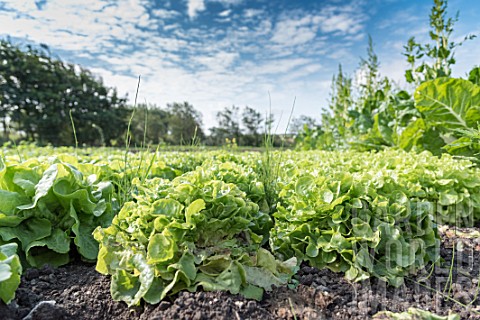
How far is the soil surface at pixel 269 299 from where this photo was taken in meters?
1.39

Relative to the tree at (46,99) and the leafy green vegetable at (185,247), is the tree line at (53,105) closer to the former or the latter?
the tree at (46,99)

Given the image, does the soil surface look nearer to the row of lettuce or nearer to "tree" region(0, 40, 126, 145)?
the row of lettuce

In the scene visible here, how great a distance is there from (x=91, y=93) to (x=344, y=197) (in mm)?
31836

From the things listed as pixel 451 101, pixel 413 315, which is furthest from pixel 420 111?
pixel 413 315

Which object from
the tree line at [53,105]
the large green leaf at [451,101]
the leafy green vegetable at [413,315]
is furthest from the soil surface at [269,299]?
the tree line at [53,105]

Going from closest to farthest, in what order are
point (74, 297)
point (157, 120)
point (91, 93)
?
point (74, 297), point (157, 120), point (91, 93)

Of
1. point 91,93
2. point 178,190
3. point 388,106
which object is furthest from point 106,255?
point 91,93

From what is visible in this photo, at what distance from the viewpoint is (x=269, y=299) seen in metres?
1.57

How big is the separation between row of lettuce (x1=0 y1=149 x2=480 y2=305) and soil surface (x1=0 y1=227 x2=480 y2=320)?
0.06m

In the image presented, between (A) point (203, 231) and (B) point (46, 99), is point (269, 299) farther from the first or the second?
(B) point (46, 99)

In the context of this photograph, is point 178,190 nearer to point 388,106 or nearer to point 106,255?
point 106,255

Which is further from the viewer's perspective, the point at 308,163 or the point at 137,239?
the point at 308,163

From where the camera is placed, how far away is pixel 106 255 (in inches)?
65.6

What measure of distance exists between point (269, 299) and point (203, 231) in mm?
485
